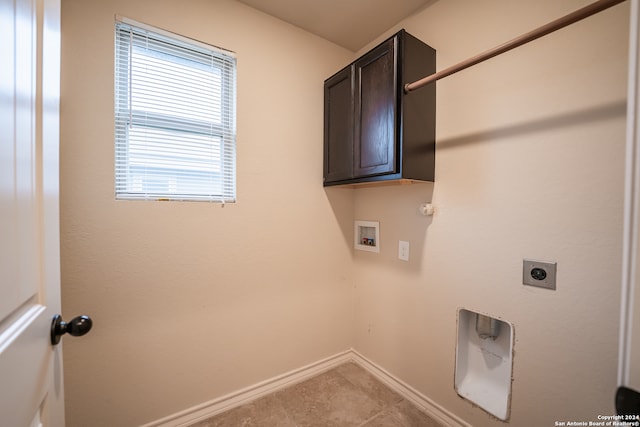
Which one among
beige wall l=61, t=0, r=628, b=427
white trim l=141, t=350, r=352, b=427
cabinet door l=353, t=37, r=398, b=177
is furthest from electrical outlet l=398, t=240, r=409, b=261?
white trim l=141, t=350, r=352, b=427

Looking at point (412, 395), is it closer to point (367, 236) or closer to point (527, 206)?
point (367, 236)

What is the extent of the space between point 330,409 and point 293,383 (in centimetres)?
37

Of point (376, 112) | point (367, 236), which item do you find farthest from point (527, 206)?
point (367, 236)

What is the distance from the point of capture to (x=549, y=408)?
113 cm

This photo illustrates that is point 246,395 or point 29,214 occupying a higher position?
point 29,214

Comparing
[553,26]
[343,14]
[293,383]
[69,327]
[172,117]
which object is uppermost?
[343,14]

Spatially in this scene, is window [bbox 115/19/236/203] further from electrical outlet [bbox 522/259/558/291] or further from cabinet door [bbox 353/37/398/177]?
electrical outlet [bbox 522/259/558/291]

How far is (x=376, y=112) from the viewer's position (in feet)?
5.02

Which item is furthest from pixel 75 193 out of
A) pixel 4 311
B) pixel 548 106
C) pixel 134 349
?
pixel 548 106

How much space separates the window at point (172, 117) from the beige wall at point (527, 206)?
1.33 meters

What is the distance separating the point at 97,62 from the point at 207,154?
2.15 ft

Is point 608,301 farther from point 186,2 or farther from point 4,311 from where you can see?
point 186,2

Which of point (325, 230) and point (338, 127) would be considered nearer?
point (338, 127)

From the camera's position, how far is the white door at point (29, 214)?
42cm
